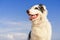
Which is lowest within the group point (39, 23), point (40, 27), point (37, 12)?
point (40, 27)

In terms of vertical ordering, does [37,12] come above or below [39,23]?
above

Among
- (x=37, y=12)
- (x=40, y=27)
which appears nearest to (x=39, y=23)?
(x=40, y=27)

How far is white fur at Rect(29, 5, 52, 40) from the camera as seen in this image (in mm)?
7664

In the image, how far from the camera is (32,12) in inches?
303

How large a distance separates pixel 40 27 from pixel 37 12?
53 cm

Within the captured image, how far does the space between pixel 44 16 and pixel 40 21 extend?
0.74 ft

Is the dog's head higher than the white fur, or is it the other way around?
the dog's head

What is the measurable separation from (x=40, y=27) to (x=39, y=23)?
6.8 inches

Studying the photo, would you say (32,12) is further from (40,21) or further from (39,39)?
(39,39)

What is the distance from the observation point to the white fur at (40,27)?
25.1ft

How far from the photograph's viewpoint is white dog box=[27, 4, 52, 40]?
301 inches

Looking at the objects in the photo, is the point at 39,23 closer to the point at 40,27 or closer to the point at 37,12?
the point at 40,27

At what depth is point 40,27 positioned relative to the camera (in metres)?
7.77

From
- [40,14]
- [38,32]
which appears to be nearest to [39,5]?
[40,14]
